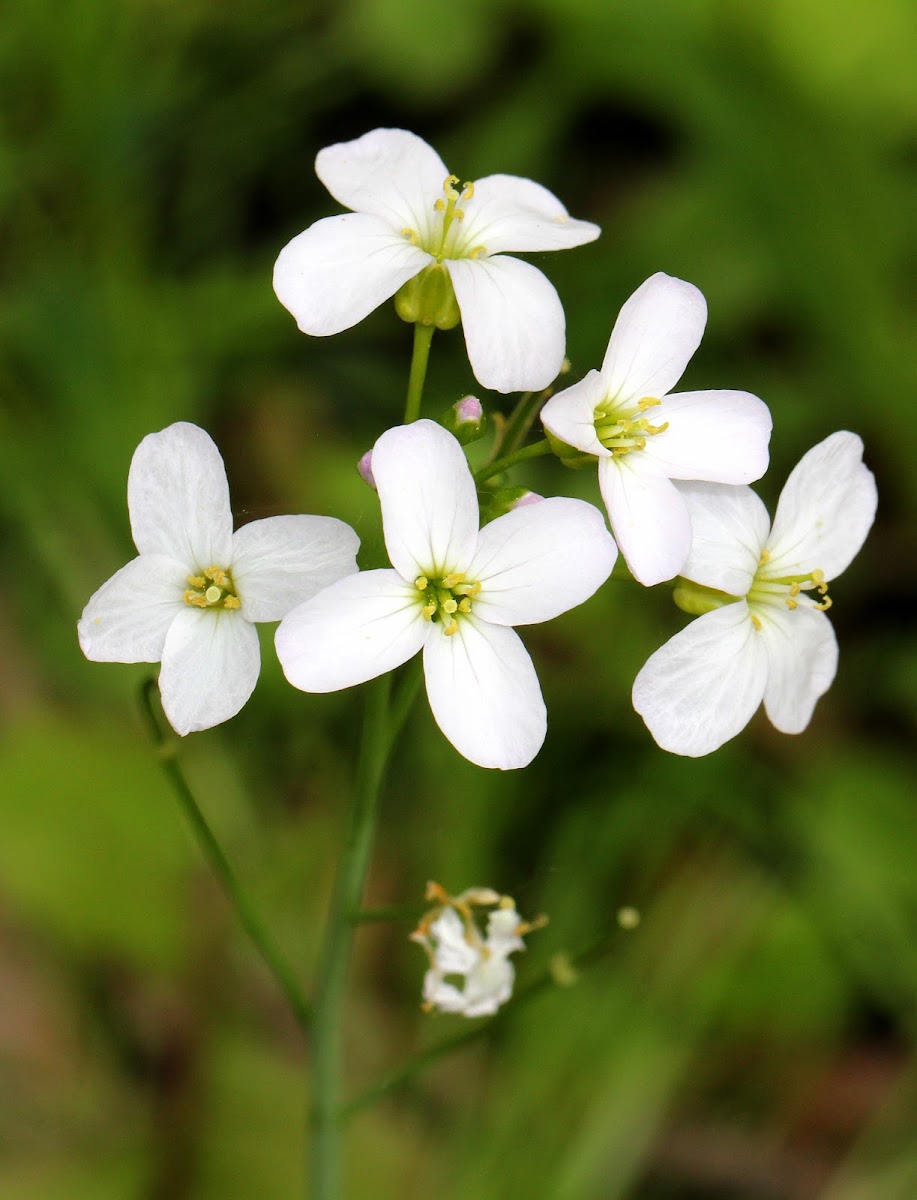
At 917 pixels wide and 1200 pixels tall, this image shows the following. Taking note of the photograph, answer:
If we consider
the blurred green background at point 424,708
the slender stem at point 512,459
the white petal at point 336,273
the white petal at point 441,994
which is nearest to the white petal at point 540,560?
the slender stem at point 512,459

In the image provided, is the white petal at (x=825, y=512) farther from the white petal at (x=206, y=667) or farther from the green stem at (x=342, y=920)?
the white petal at (x=206, y=667)

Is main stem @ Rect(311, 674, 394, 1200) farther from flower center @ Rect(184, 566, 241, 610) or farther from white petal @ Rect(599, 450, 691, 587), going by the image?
white petal @ Rect(599, 450, 691, 587)

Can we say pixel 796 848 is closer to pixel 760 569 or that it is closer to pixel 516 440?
pixel 760 569

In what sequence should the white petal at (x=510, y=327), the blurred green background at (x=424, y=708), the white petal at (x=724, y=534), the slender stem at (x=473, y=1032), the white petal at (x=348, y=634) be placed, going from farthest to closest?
the blurred green background at (x=424, y=708) < the slender stem at (x=473, y=1032) < the white petal at (x=724, y=534) < the white petal at (x=510, y=327) < the white petal at (x=348, y=634)

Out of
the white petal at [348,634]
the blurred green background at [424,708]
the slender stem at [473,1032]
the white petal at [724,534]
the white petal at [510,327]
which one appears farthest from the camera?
the blurred green background at [424,708]

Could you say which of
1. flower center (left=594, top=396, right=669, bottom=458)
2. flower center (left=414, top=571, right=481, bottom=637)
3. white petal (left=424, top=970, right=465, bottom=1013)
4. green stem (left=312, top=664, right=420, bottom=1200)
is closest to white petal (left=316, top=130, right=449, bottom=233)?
flower center (left=594, top=396, right=669, bottom=458)

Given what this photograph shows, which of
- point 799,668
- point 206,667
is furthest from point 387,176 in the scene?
point 799,668
